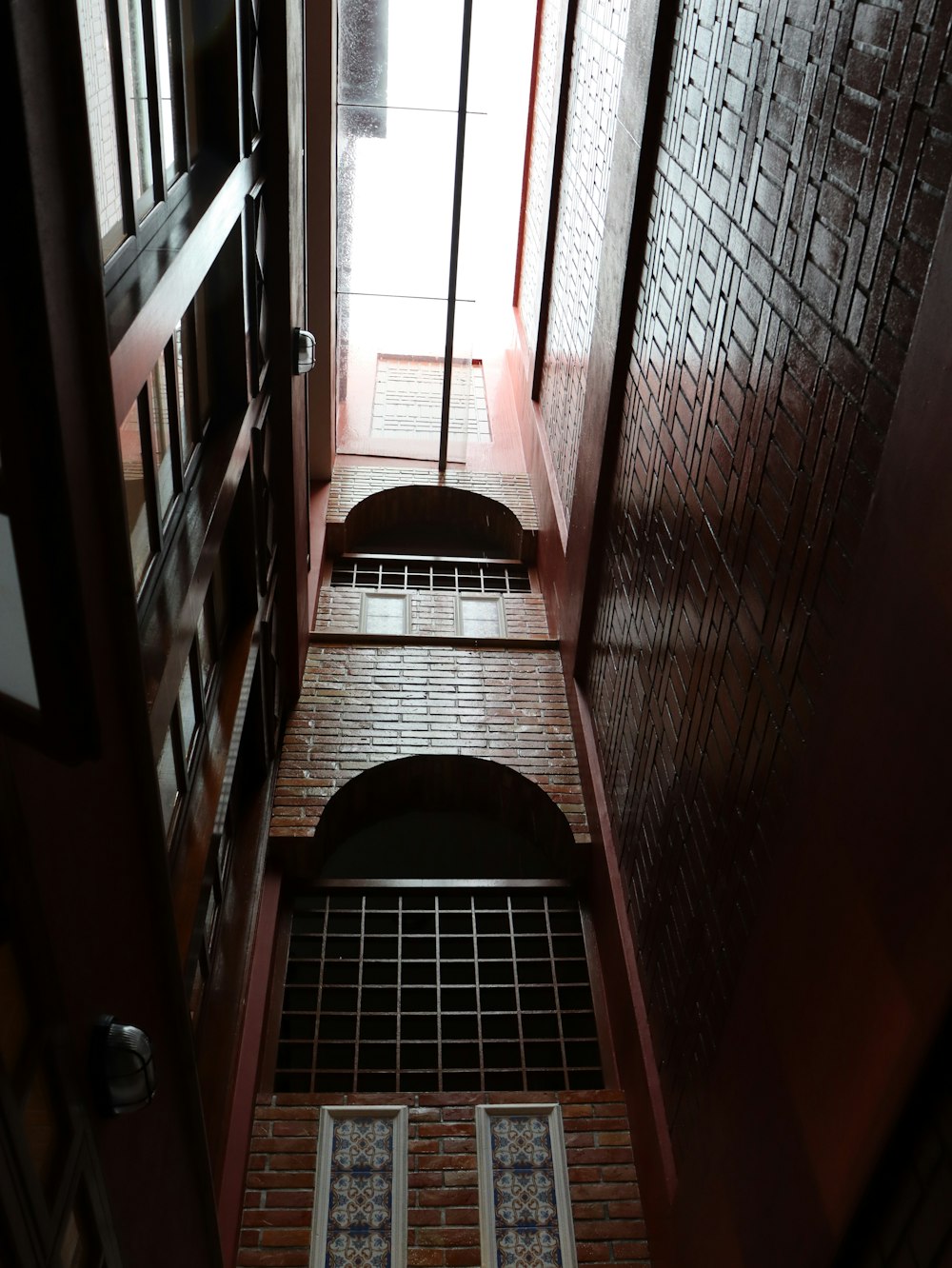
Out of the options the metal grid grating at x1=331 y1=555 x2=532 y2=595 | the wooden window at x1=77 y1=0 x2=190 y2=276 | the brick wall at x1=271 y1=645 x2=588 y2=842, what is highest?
the wooden window at x1=77 y1=0 x2=190 y2=276

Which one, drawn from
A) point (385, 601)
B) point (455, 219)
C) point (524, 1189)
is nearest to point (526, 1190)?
point (524, 1189)

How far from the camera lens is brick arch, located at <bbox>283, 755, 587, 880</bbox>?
565 cm

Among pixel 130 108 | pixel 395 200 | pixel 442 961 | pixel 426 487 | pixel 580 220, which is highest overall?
pixel 130 108

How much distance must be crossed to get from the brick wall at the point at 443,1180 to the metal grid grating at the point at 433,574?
3853 mm

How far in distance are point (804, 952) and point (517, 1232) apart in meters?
2.05

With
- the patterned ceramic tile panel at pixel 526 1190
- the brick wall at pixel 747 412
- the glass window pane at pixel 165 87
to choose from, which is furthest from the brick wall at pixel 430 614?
the glass window pane at pixel 165 87

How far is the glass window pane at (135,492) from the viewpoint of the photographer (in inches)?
108

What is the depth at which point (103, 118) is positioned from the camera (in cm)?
239

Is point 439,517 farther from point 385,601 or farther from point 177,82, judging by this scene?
point 177,82

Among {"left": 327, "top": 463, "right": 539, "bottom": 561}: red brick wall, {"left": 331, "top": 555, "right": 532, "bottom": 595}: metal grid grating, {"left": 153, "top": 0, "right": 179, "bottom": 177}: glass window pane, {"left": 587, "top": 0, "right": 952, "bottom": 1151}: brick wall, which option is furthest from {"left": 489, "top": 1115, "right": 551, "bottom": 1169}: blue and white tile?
{"left": 327, "top": 463, "right": 539, "bottom": 561}: red brick wall

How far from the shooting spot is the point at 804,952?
257 centimetres

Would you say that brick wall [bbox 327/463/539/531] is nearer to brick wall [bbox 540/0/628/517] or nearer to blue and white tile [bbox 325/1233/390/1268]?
brick wall [bbox 540/0/628/517]

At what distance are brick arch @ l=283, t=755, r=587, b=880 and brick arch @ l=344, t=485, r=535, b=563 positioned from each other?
2.55 metres

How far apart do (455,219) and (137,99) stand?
18.9 ft
